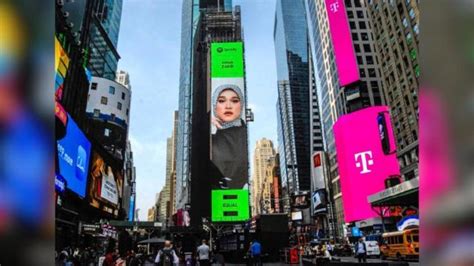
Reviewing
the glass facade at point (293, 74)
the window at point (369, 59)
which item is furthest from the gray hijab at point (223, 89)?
the glass facade at point (293, 74)

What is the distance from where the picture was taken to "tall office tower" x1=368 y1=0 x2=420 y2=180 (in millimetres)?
47781

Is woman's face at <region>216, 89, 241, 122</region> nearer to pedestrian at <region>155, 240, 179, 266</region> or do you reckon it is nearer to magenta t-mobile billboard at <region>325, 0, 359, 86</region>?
magenta t-mobile billboard at <region>325, 0, 359, 86</region>

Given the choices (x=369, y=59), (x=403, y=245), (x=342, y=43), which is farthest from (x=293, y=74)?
(x=403, y=245)

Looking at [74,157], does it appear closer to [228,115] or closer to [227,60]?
[228,115]

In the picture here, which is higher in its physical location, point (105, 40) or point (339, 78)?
point (105, 40)

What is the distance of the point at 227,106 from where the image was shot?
7462 centimetres

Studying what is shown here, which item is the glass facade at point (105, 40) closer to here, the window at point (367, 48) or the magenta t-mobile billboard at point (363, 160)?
the magenta t-mobile billboard at point (363, 160)

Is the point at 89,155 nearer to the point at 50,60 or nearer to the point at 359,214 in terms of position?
the point at 50,60

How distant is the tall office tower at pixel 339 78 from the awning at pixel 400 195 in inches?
1620

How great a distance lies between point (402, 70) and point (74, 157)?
147 ft

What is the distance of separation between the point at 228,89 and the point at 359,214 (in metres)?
35.0

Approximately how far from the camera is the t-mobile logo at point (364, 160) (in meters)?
65.0

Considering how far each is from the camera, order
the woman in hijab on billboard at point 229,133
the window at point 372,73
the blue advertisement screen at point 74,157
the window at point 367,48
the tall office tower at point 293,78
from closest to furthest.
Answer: the blue advertisement screen at point 74,157 → the woman in hijab on billboard at point 229,133 → the window at point 372,73 → the window at point 367,48 → the tall office tower at point 293,78

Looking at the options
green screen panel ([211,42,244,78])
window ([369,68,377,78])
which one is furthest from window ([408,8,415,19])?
green screen panel ([211,42,244,78])
